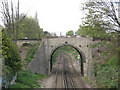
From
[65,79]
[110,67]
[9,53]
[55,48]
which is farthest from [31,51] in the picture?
[110,67]

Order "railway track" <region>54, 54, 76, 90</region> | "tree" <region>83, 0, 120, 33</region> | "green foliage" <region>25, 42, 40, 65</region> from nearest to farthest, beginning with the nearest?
1. "tree" <region>83, 0, 120, 33</region>
2. "railway track" <region>54, 54, 76, 90</region>
3. "green foliage" <region>25, 42, 40, 65</region>

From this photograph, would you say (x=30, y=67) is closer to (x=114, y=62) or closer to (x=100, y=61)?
(x=100, y=61)

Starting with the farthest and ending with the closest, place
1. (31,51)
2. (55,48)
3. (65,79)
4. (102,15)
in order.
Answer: (55,48), (31,51), (65,79), (102,15)

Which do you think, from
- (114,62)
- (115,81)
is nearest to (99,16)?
(114,62)

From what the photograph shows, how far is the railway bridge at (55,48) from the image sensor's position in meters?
18.7

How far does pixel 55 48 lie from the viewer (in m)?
20.2

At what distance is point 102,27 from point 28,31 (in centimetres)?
2733

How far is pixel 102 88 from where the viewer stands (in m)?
11.9

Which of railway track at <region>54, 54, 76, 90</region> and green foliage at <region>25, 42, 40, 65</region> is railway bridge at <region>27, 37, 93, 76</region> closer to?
green foliage at <region>25, 42, 40, 65</region>

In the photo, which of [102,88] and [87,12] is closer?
[87,12]

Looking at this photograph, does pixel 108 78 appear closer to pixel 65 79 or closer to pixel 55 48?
pixel 65 79

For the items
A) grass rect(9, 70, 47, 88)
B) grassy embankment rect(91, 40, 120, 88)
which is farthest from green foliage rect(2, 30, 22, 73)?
grassy embankment rect(91, 40, 120, 88)

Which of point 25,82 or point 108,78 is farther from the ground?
point 108,78

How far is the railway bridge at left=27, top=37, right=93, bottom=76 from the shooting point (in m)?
18.7
